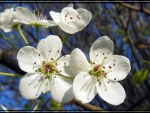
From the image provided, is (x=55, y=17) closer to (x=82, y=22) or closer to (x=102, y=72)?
(x=82, y=22)

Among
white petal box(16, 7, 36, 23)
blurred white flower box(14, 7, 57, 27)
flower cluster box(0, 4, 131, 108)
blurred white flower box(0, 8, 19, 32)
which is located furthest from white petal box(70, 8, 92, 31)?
blurred white flower box(0, 8, 19, 32)

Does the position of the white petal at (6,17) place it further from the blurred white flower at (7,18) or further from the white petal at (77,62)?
the white petal at (77,62)

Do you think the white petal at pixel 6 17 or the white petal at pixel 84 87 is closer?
the white petal at pixel 84 87

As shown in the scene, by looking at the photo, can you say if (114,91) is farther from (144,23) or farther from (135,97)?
(144,23)

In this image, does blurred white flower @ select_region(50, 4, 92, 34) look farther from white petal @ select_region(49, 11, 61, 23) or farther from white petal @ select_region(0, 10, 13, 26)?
white petal @ select_region(0, 10, 13, 26)

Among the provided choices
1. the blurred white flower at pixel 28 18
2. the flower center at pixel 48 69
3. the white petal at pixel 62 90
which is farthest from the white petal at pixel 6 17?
the white petal at pixel 62 90

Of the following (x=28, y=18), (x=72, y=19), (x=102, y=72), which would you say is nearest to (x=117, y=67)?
(x=102, y=72)
